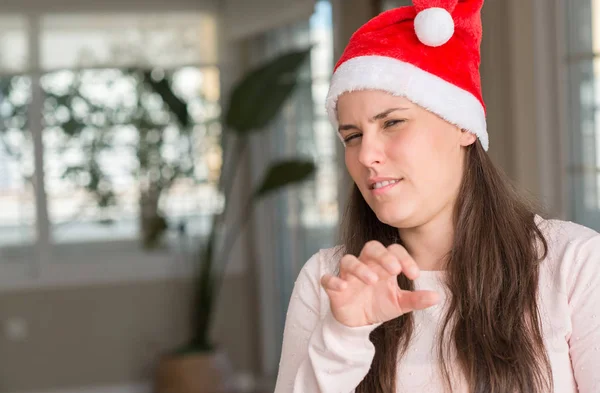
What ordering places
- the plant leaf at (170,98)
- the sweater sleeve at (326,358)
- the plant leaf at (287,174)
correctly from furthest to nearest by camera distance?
1. the plant leaf at (170,98)
2. the plant leaf at (287,174)
3. the sweater sleeve at (326,358)

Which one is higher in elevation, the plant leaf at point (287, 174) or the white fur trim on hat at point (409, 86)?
the white fur trim on hat at point (409, 86)

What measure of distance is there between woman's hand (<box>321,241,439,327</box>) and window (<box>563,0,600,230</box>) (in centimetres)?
177

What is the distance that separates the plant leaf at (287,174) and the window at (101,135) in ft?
3.53

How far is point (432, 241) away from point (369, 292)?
30cm

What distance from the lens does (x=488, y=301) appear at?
1421 millimetres

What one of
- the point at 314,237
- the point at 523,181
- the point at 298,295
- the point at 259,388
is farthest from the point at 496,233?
the point at 259,388

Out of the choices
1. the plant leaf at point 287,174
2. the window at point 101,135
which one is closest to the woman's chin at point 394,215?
the plant leaf at point 287,174

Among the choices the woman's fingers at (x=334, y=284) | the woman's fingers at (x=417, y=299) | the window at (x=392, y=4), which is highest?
the window at (x=392, y=4)

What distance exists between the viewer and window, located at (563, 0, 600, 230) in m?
2.81

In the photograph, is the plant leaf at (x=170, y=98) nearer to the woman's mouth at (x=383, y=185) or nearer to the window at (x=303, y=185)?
the window at (x=303, y=185)

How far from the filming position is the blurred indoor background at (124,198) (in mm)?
5691

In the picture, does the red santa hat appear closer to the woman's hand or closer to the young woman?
the young woman

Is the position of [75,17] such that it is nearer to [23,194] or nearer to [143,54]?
[143,54]

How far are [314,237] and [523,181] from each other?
2323 mm
